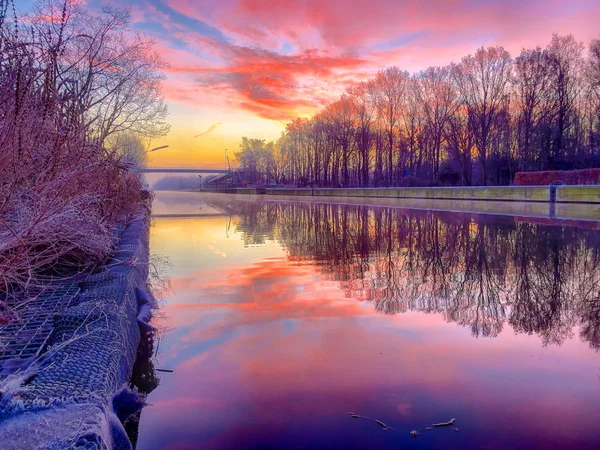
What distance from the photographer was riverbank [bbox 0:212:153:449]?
6.31 ft

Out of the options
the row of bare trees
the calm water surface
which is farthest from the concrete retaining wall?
the row of bare trees

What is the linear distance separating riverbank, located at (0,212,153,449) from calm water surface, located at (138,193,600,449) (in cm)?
38

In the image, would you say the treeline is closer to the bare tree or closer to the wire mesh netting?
the bare tree

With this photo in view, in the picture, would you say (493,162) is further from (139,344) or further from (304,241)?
(139,344)

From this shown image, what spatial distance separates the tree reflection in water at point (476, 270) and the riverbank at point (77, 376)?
9.17ft

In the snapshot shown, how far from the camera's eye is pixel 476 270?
7.02m

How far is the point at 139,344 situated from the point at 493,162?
45.4 m

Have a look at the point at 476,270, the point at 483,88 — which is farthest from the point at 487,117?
the point at 476,270

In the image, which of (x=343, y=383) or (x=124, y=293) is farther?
(x=124, y=293)

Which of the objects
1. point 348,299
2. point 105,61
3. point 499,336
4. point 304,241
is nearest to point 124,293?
point 348,299

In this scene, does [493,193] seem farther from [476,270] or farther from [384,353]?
[384,353]

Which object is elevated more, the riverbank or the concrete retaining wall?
the concrete retaining wall

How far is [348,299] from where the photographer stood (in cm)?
568

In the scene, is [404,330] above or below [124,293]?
below
